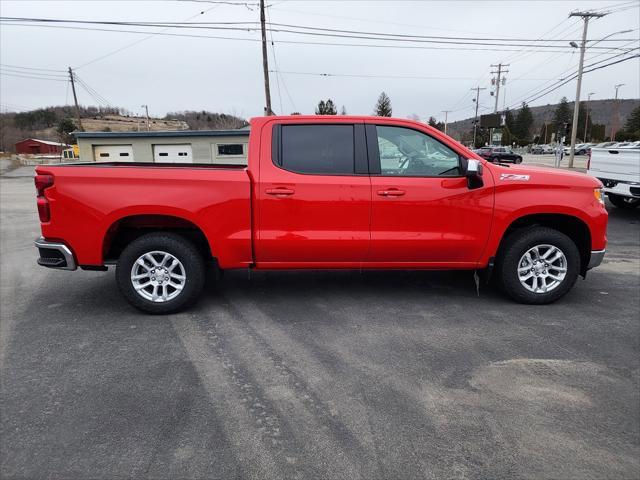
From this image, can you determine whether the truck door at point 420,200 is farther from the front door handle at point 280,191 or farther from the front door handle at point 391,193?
the front door handle at point 280,191

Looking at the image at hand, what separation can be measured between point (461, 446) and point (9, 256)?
7.55 meters

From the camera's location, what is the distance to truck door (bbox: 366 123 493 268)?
14.8ft

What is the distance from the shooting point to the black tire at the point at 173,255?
444cm

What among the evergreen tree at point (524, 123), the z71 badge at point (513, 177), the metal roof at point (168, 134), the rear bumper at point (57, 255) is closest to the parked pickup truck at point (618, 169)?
the z71 badge at point (513, 177)

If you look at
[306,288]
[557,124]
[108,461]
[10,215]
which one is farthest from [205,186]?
[557,124]

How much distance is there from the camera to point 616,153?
9695 mm

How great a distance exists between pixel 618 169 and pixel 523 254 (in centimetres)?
665

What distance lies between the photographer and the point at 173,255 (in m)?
4.48

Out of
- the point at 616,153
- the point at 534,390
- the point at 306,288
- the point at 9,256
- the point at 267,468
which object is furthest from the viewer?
the point at 616,153

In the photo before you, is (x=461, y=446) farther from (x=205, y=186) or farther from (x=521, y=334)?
(x=205, y=186)

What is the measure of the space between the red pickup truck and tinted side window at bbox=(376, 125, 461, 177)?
1 cm

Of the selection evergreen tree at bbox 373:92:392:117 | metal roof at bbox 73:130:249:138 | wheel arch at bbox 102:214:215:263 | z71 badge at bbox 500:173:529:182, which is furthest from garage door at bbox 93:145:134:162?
evergreen tree at bbox 373:92:392:117

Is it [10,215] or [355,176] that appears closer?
[355,176]

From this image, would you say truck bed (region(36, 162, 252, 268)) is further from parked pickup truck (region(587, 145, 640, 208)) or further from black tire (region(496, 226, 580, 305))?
parked pickup truck (region(587, 145, 640, 208))
